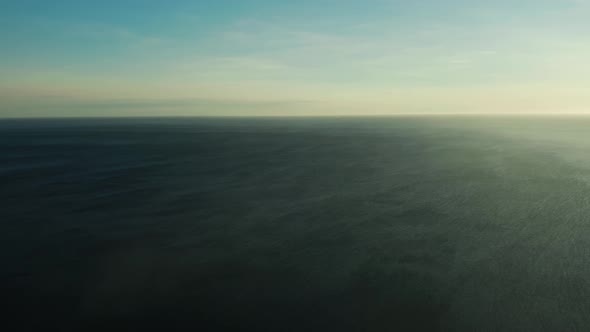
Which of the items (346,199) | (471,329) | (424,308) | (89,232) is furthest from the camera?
(346,199)

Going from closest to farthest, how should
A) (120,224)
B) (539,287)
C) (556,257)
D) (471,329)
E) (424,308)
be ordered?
1. (471,329)
2. (424,308)
3. (539,287)
4. (556,257)
5. (120,224)

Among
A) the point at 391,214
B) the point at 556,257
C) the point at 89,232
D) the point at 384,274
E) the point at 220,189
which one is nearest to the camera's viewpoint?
the point at 384,274

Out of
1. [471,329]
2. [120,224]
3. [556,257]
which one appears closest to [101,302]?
[120,224]

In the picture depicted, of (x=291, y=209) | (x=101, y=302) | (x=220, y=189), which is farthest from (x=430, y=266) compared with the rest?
(x=220, y=189)

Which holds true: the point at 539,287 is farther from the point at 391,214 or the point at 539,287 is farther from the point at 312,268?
the point at 391,214

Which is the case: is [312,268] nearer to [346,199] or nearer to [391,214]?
[391,214]

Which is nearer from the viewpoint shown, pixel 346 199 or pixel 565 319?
pixel 565 319
